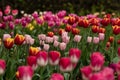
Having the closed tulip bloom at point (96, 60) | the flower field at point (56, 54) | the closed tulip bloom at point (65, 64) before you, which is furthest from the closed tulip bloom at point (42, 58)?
the closed tulip bloom at point (96, 60)

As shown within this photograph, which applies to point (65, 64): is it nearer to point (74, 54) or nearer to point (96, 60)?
point (74, 54)

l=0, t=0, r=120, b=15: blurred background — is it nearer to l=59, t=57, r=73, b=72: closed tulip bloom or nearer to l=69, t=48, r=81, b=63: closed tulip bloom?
l=69, t=48, r=81, b=63: closed tulip bloom

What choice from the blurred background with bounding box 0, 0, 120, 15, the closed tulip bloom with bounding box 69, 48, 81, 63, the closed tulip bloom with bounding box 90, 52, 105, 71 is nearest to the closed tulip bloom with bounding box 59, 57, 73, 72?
the closed tulip bloom with bounding box 69, 48, 81, 63

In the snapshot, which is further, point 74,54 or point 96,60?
point 74,54

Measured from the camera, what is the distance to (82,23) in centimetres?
486

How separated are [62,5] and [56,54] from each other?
27.8 ft

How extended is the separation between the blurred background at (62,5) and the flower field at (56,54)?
5174mm

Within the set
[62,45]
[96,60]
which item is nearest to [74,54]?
[96,60]

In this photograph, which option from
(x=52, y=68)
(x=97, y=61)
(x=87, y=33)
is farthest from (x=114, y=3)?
(x=97, y=61)

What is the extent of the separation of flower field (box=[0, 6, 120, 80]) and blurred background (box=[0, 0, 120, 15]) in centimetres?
517

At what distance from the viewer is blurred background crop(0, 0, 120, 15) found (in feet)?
37.5

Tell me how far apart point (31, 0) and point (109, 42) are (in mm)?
6977

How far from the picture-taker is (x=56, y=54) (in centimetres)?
314

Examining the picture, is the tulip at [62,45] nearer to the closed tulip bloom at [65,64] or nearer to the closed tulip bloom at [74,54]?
the closed tulip bloom at [74,54]
